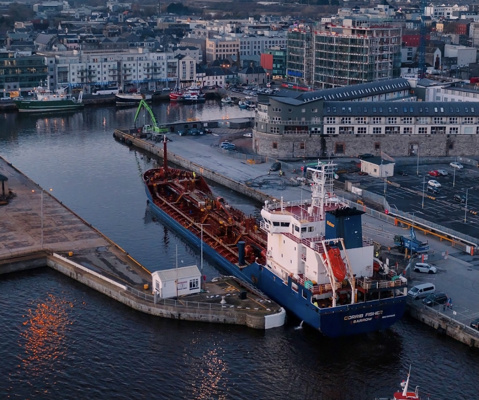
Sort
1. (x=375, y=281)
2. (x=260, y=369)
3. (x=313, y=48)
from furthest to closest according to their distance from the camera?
(x=313, y=48) → (x=375, y=281) → (x=260, y=369)

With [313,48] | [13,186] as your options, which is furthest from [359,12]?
[13,186]

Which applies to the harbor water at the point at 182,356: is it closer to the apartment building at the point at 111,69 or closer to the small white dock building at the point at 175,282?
the small white dock building at the point at 175,282

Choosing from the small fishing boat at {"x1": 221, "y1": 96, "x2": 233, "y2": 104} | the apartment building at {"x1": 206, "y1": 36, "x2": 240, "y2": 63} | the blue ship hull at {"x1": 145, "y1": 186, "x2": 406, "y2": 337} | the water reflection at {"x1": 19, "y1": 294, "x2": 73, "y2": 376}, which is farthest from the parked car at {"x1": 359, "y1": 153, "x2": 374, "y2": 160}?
the apartment building at {"x1": 206, "y1": 36, "x2": 240, "y2": 63}

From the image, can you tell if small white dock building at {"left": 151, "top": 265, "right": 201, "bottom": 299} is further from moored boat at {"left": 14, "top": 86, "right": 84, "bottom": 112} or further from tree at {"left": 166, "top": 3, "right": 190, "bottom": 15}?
tree at {"left": 166, "top": 3, "right": 190, "bottom": 15}

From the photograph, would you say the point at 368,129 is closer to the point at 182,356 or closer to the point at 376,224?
the point at 376,224

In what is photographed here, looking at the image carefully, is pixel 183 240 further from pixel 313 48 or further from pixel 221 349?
pixel 313 48

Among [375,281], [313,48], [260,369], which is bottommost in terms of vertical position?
[260,369]

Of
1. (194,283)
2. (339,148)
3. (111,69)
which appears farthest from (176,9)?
(194,283)
